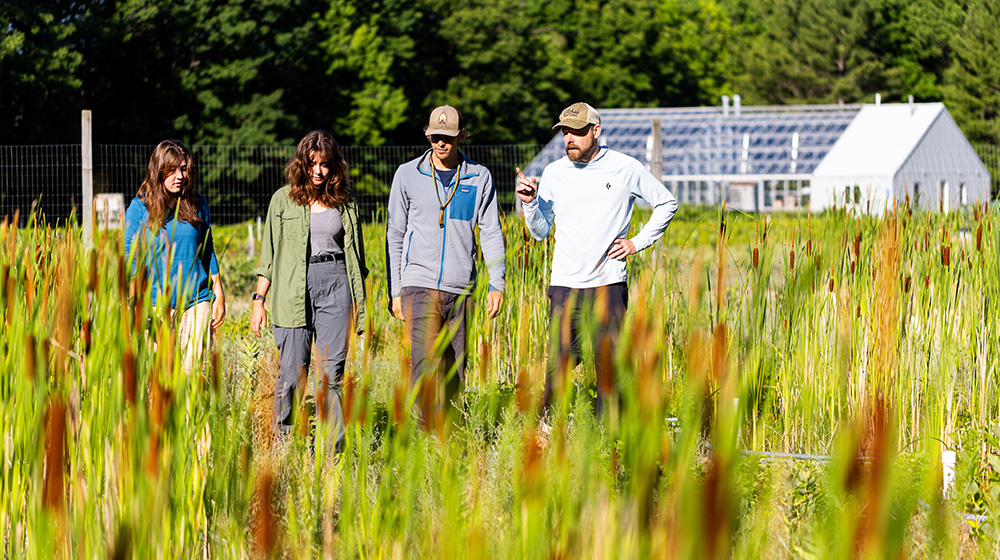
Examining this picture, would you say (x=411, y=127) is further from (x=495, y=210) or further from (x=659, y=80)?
(x=495, y=210)

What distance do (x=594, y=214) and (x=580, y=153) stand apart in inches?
9.1

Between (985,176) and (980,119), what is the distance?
29.1 feet

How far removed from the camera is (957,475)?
248 cm

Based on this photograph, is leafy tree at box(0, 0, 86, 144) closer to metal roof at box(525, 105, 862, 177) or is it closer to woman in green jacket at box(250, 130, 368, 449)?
metal roof at box(525, 105, 862, 177)

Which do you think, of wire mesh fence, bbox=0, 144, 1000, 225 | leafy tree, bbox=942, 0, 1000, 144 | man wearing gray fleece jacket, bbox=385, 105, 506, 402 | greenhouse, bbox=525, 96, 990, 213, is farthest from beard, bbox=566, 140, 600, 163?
leafy tree, bbox=942, 0, 1000, 144

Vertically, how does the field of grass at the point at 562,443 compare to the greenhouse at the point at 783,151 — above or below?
below

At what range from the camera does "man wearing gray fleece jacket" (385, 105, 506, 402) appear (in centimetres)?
360

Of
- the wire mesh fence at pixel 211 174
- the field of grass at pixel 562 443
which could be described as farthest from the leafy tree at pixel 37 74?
the field of grass at pixel 562 443

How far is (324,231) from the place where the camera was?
3.55m

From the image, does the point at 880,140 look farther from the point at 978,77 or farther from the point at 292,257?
the point at 292,257

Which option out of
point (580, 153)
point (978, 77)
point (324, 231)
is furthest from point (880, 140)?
point (324, 231)

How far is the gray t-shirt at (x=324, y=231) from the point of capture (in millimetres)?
3547

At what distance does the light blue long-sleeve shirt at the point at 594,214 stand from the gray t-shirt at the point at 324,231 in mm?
682

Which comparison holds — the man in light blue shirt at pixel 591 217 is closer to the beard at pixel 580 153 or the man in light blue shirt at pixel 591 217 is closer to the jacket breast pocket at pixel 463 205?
the beard at pixel 580 153
